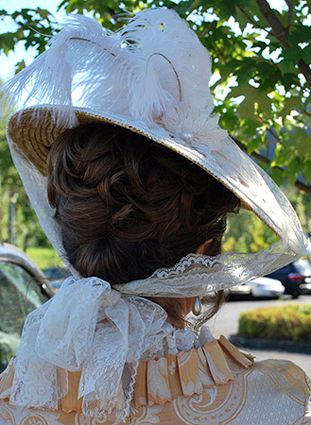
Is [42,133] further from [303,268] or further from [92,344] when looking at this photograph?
[303,268]

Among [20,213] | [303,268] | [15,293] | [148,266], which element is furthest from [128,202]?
[20,213]

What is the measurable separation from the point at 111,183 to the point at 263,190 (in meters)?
0.30

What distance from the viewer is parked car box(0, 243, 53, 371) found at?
3.42 m

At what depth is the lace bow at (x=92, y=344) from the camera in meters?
1.22

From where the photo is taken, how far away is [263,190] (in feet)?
4.42

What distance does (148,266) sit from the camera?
1.27 meters

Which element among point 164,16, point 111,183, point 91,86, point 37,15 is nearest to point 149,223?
point 111,183

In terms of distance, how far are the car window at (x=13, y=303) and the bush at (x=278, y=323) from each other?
962 cm

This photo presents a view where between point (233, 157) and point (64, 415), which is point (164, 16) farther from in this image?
point (64, 415)

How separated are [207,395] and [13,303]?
2.43m

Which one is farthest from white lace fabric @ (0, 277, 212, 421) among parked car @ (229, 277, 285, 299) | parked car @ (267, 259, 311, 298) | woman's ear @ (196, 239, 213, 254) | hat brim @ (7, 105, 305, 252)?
parked car @ (267, 259, 311, 298)

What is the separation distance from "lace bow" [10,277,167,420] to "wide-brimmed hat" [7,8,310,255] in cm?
27

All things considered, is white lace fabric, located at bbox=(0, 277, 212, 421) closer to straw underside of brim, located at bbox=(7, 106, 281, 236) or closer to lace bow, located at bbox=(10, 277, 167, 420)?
lace bow, located at bbox=(10, 277, 167, 420)

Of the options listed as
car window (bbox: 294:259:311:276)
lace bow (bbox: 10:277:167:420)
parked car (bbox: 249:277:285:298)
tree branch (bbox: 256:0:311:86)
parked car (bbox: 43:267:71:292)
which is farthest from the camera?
car window (bbox: 294:259:311:276)
